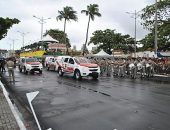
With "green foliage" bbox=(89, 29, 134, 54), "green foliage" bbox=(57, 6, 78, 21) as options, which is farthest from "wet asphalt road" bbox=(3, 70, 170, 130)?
"green foliage" bbox=(89, 29, 134, 54)

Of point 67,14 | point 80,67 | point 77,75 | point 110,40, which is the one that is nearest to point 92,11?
point 67,14

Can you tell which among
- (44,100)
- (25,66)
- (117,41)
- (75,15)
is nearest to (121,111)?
(44,100)

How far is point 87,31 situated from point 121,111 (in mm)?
60402

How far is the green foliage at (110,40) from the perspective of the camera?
87438mm

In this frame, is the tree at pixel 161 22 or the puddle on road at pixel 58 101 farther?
the tree at pixel 161 22

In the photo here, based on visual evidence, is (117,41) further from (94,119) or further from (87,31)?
(94,119)

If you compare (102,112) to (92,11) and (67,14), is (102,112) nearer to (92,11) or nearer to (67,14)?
(92,11)

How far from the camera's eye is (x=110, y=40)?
87.8m

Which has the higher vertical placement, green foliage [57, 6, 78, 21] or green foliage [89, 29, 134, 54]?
green foliage [57, 6, 78, 21]

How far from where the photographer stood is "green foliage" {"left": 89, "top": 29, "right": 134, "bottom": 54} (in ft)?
287

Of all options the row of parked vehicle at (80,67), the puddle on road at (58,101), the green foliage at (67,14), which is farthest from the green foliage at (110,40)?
the puddle on road at (58,101)

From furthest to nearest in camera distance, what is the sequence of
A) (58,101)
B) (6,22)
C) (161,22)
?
(161,22), (6,22), (58,101)

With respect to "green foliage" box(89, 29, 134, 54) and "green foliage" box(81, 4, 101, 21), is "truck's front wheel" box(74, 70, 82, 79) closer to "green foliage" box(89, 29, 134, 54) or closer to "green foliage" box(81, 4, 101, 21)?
"green foliage" box(81, 4, 101, 21)

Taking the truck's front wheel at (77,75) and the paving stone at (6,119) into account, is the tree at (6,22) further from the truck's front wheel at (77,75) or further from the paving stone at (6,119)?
the paving stone at (6,119)
